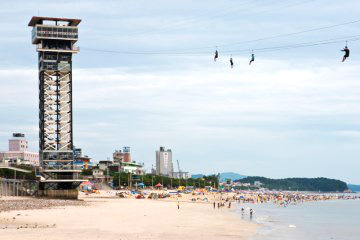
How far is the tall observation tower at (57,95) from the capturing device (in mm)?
120938

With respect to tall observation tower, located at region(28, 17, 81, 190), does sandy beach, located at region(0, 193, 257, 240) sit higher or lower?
lower

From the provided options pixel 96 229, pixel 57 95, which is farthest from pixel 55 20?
pixel 96 229

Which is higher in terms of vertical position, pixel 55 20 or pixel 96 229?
pixel 55 20

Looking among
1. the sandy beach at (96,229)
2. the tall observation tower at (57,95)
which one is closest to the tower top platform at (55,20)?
the tall observation tower at (57,95)

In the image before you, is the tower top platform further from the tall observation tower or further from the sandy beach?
the sandy beach

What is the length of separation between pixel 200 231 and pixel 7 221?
18.9 meters

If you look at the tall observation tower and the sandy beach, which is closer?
the sandy beach

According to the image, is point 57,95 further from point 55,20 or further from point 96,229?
point 96,229

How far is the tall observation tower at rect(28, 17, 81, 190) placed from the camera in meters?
121

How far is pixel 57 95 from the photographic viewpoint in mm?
123500

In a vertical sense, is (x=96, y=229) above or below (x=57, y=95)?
Result: below

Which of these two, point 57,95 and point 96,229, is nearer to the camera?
point 96,229

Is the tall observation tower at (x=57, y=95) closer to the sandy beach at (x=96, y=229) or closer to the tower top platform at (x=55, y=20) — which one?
the tower top platform at (x=55, y=20)

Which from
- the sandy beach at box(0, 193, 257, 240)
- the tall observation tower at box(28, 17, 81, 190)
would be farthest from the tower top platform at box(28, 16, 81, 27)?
the sandy beach at box(0, 193, 257, 240)
